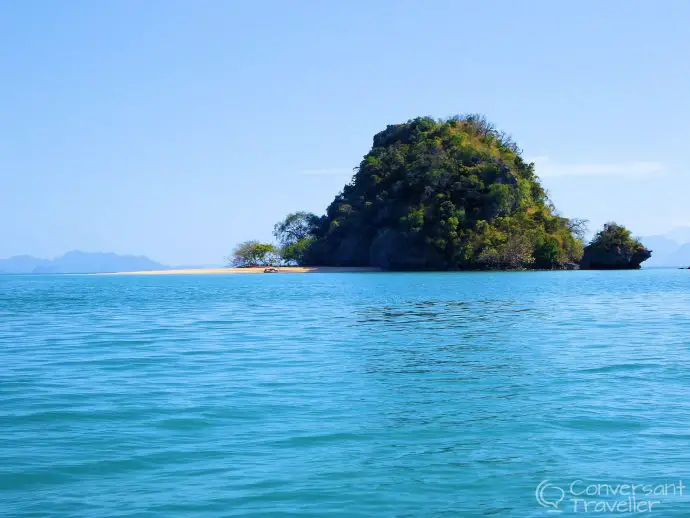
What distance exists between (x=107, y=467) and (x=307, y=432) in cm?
255

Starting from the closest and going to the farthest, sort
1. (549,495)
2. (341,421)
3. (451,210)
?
(549,495)
(341,421)
(451,210)

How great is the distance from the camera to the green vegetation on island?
90.4m

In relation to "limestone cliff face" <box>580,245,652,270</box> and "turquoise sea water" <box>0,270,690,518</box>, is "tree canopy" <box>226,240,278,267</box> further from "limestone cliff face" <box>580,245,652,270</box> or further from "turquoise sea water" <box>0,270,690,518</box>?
"turquoise sea water" <box>0,270,690,518</box>

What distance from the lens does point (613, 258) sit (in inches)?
Result: 3718

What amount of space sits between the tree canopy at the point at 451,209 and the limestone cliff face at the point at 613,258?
1.79 metres

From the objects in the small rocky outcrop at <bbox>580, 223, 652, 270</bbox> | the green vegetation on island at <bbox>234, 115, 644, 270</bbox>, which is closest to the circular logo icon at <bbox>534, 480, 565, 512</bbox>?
the green vegetation on island at <bbox>234, 115, 644, 270</bbox>

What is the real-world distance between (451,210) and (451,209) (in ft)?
0.47

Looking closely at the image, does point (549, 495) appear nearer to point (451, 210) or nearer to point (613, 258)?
point (451, 210)

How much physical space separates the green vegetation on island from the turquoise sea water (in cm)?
6864

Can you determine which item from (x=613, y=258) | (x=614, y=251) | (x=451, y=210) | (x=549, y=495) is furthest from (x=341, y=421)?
(x=613, y=258)

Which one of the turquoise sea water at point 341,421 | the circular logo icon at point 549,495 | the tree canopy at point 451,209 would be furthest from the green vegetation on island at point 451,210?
the circular logo icon at point 549,495

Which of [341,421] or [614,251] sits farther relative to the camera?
[614,251]

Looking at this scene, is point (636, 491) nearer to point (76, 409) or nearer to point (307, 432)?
point (307, 432)

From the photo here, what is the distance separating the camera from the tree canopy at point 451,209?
90312mm
